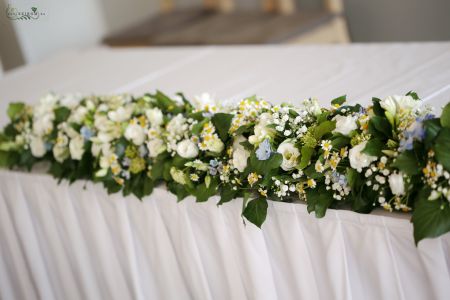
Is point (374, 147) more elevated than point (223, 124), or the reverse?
point (223, 124)

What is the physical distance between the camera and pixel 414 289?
1312 mm

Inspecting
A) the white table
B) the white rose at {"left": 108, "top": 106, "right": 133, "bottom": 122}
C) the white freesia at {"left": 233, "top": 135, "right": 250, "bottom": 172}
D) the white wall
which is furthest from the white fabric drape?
the white wall

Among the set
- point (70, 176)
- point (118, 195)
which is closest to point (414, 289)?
point (118, 195)

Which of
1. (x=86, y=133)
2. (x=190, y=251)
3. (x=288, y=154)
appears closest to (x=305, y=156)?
(x=288, y=154)

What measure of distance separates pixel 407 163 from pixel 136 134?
754mm

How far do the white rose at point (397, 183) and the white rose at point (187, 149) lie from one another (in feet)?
1.64

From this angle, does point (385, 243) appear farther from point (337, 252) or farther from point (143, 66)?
point (143, 66)

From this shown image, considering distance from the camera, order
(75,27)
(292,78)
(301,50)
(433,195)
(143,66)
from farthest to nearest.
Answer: (75,27) → (143,66) → (301,50) → (292,78) → (433,195)

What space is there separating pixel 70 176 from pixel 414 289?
100cm

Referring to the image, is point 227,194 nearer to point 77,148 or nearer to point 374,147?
point 374,147

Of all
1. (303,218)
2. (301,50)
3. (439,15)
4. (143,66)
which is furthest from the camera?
(439,15)

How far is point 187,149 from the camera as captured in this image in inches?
60.4

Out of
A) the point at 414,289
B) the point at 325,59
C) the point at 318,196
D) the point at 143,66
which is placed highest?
the point at 143,66

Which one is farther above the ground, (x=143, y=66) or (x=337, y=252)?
(x=143, y=66)
